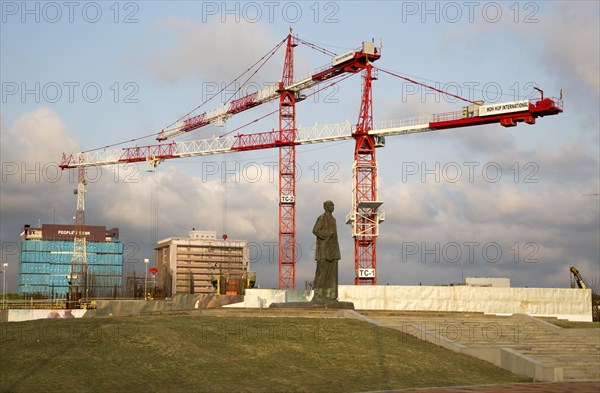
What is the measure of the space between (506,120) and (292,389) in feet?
190

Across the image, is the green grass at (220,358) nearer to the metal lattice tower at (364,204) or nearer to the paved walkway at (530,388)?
the paved walkway at (530,388)

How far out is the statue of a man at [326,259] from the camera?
3309 centimetres

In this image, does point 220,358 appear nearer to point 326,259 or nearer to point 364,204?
point 326,259

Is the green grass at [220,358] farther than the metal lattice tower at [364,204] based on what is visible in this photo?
No

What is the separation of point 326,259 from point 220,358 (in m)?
11.9

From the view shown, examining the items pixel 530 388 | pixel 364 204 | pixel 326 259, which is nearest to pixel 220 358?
pixel 530 388

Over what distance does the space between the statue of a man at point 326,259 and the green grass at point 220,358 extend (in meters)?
5.75

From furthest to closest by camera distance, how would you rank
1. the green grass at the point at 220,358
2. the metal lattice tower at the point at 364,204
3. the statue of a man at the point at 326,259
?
the metal lattice tower at the point at 364,204 → the statue of a man at the point at 326,259 → the green grass at the point at 220,358

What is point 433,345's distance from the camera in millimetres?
26109

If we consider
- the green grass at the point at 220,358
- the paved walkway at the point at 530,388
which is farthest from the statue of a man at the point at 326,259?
the paved walkway at the point at 530,388

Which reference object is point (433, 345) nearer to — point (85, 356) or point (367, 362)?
point (367, 362)

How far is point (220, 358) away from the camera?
72.0ft

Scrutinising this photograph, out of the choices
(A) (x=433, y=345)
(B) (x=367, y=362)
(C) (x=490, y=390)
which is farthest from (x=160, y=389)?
(A) (x=433, y=345)

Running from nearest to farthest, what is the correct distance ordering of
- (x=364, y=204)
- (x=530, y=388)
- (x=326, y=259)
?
1. (x=530, y=388)
2. (x=326, y=259)
3. (x=364, y=204)
